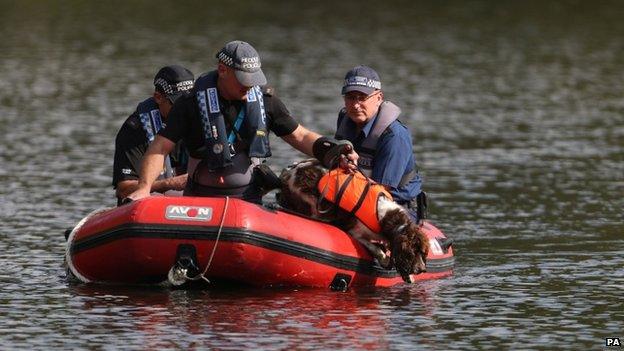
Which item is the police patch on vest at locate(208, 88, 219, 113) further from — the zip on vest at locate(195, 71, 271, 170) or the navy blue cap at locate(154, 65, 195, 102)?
the navy blue cap at locate(154, 65, 195, 102)

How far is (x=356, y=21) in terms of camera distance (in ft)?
169

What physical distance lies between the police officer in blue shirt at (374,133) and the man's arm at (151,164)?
5.06ft

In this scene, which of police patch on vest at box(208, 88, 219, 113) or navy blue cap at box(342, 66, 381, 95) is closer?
police patch on vest at box(208, 88, 219, 113)

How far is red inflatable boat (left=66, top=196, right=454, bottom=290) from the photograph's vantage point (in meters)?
Answer: 13.2

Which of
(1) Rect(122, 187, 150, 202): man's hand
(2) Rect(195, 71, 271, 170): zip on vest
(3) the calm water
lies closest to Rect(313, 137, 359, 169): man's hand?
(2) Rect(195, 71, 271, 170): zip on vest

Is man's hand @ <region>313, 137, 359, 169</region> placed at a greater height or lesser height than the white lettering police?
lesser

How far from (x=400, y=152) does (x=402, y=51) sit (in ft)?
90.4

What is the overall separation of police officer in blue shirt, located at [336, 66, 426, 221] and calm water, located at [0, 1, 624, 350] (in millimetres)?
910

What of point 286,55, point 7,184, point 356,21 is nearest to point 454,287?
point 7,184

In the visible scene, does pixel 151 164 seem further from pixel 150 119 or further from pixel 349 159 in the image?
pixel 349 159

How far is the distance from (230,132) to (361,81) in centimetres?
111

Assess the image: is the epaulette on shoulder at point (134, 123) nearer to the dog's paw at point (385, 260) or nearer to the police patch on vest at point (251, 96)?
the police patch on vest at point (251, 96)

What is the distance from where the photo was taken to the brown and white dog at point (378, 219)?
13.7 m

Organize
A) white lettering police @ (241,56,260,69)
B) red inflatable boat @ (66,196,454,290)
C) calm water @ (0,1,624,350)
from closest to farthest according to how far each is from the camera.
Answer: calm water @ (0,1,624,350) < red inflatable boat @ (66,196,454,290) < white lettering police @ (241,56,260,69)
